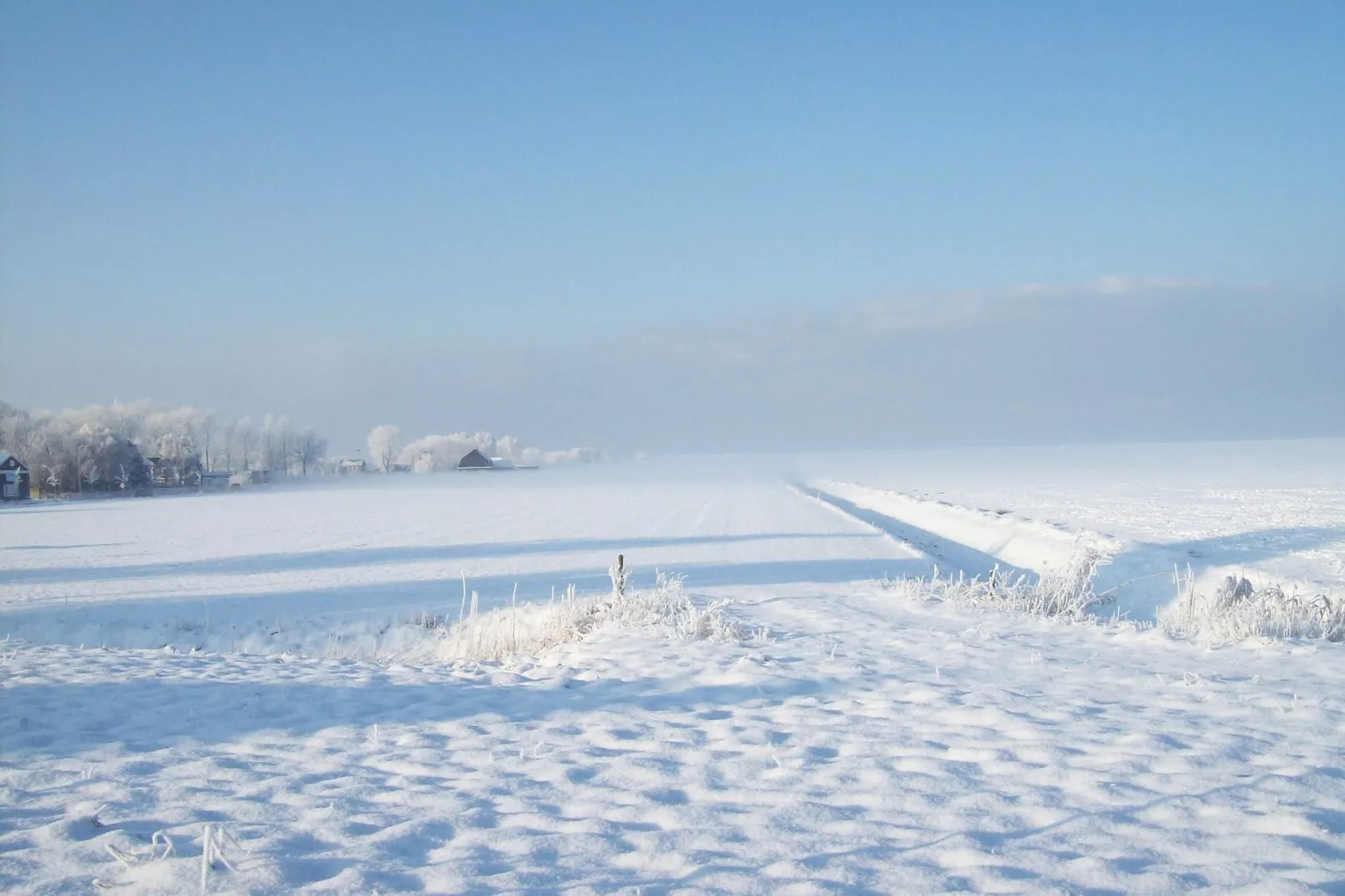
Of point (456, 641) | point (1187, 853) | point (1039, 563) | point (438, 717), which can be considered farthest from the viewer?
point (1039, 563)

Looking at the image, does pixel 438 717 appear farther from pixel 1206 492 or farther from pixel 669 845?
pixel 1206 492

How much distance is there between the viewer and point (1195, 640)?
9578mm

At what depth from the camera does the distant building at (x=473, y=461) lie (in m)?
134

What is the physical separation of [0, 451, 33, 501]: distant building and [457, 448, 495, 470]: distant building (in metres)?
75.7

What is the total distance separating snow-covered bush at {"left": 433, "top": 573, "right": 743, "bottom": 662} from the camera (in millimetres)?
10031

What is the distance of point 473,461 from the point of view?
13438 centimetres

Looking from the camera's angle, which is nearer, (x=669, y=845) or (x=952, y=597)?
(x=669, y=845)

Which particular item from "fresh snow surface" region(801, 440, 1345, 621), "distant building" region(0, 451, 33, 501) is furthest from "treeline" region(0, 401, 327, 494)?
"fresh snow surface" region(801, 440, 1345, 621)

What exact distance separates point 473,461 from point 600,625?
417 ft

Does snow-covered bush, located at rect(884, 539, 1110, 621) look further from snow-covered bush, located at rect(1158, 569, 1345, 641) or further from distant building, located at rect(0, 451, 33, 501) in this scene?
distant building, located at rect(0, 451, 33, 501)

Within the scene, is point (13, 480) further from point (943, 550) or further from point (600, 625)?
point (600, 625)

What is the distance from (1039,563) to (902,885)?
63.0 feet

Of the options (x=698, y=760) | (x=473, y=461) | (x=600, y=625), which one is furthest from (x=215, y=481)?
(x=698, y=760)

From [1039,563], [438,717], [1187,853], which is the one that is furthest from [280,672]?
[1039,563]
